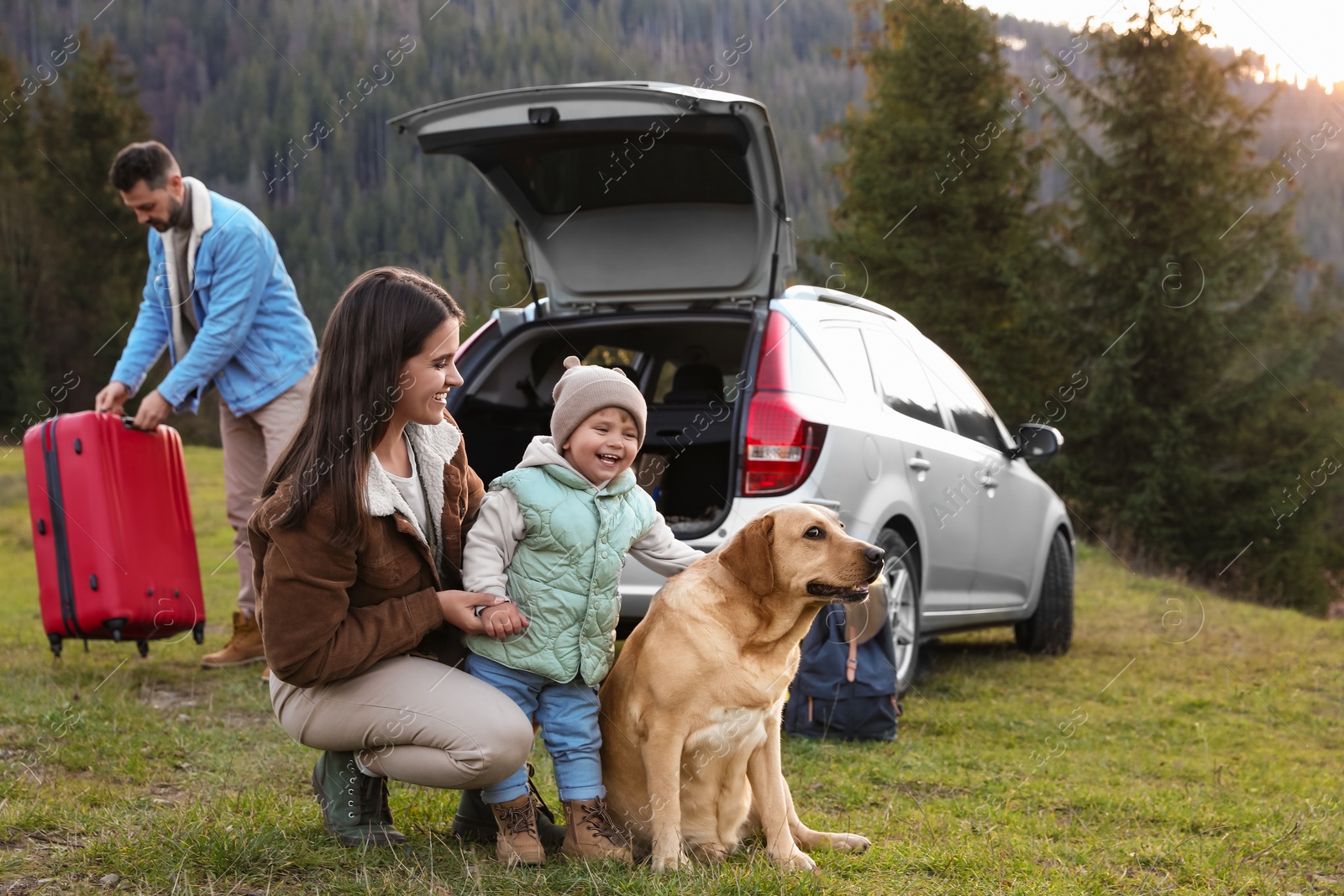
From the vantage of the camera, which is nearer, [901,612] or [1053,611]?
[901,612]

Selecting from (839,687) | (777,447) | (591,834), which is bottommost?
(839,687)

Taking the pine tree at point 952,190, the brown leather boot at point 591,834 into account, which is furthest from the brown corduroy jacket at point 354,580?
the pine tree at point 952,190

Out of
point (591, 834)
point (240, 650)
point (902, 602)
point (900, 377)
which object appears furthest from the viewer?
point (240, 650)

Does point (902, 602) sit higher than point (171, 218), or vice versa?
point (171, 218)

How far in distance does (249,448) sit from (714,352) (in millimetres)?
2215

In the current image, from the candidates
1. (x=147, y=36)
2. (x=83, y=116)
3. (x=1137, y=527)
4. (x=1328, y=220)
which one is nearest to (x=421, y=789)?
(x=1137, y=527)

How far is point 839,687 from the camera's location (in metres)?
4.18

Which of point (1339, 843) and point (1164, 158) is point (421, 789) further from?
point (1164, 158)

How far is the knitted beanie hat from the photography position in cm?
256

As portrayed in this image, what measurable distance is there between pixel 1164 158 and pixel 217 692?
17293mm

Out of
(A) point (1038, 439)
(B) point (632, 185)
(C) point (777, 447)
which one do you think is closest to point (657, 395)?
(B) point (632, 185)

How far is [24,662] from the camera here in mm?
5297

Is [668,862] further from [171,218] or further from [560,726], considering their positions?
[171,218]

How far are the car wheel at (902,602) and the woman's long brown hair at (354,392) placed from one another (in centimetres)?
242
